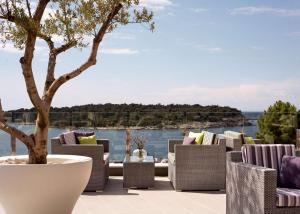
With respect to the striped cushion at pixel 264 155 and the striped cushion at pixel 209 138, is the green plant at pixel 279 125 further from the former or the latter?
the striped cushion at pixel 264 155

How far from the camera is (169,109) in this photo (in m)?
11.3

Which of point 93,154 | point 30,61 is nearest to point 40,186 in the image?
point 30,61

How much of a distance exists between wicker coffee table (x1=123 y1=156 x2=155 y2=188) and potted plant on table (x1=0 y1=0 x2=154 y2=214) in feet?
7.39

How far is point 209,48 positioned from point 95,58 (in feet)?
41.8

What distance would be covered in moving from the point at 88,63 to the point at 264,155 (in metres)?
1.98

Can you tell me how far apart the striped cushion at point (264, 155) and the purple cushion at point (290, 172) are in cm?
9

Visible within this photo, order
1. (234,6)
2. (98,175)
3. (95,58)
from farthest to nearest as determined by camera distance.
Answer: (234,6), (98,175), (95,58)

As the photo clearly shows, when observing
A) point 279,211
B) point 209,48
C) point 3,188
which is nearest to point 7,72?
point 3,188

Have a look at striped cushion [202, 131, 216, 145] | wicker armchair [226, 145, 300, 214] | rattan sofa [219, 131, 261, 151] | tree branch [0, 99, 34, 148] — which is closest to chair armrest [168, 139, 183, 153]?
striped cushion [202, 131, 216, 145]

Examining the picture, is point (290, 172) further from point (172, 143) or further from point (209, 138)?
point (172, 143)

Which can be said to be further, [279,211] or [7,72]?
[7,72]

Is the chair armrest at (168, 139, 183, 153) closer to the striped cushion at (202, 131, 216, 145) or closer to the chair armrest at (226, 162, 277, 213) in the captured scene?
the striped cushion at (202, 131, 216, 145)

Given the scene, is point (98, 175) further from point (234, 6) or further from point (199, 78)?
point (199, 78)

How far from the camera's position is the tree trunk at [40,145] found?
4.86m
